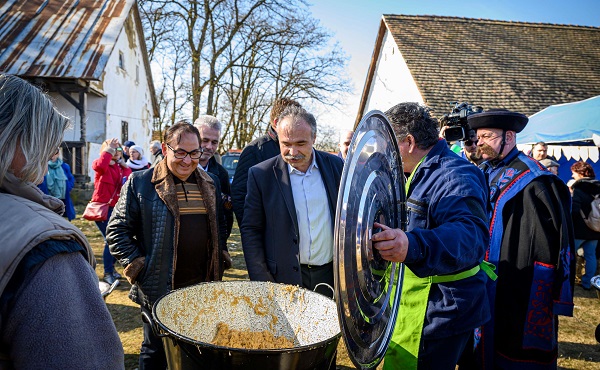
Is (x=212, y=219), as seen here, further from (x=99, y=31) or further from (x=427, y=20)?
(x=427, y=20)

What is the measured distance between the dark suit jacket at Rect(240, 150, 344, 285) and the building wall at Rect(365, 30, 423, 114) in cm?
1383

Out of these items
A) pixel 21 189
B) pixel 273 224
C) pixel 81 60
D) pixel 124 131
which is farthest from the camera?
pixel 124 131

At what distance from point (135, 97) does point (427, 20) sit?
1455 centimetres

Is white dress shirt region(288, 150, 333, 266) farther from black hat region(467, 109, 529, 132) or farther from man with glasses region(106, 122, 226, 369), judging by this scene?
black hat region(467, 109, 529, 132)


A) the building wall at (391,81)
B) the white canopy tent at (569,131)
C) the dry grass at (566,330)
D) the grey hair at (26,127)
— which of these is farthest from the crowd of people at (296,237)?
the building wall at (391,81)

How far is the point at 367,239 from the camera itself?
1.56m

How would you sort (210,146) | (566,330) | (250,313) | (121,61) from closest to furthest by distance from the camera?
(250,313), (210,146), (566,330), (121,61)

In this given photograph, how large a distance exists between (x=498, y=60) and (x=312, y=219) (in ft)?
61.7

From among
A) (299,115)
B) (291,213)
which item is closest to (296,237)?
(291,213)

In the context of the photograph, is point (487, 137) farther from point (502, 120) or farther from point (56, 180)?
point (56, 180)

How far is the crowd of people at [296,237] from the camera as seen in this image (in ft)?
3.61

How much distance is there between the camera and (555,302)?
295cm

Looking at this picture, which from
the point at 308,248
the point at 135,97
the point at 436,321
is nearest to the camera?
the point at 436,321

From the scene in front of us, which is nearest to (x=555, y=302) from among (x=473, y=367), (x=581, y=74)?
(x=473, y=367)
